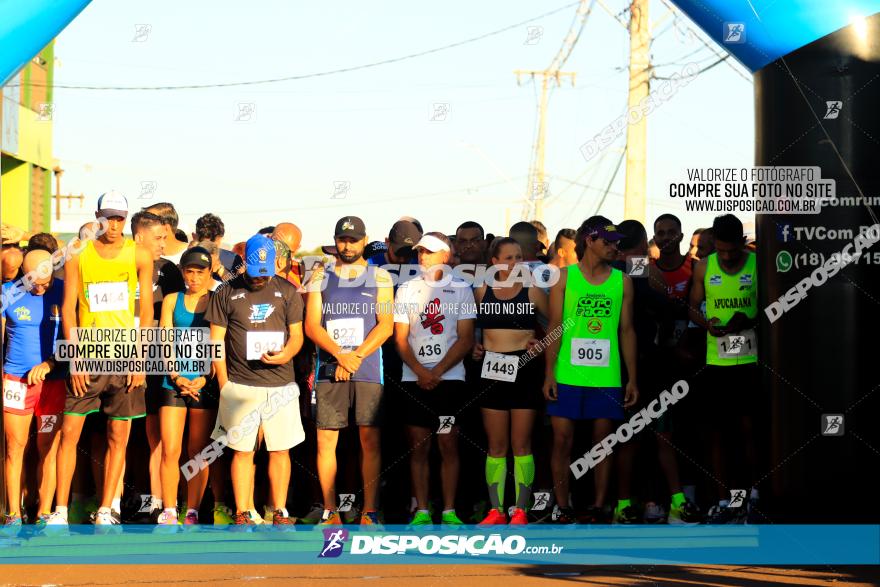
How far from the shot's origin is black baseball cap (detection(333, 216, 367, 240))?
333 inches

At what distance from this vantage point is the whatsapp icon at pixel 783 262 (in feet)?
23.5

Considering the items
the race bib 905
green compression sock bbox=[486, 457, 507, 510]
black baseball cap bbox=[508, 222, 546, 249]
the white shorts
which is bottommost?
green compression sock bbox=[486, 457, 507, 510]

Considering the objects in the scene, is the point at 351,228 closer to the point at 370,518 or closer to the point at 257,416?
the point at 257,416

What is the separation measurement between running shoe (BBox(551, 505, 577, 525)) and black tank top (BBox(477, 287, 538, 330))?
1309 millimetres

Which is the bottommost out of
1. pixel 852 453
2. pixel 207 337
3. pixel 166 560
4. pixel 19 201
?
pixel 166 560

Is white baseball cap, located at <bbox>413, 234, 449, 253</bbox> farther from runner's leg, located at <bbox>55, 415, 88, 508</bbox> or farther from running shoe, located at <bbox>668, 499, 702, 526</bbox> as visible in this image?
runner's leg, located at <bbox>55, 415, 88, 508</bbox>

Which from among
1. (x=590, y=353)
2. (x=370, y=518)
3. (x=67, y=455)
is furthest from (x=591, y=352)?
(x=67, y=455)

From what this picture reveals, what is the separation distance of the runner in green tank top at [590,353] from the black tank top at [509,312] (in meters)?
0.17

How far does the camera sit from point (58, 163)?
128 ft

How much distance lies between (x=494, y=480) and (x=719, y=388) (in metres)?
1.77

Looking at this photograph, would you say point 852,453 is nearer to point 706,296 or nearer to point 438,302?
point 706,296

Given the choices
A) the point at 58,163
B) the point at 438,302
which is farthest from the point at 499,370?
the point at 58,163

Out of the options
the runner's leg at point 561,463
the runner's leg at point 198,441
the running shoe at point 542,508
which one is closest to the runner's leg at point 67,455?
the runner's leg at point 198,441

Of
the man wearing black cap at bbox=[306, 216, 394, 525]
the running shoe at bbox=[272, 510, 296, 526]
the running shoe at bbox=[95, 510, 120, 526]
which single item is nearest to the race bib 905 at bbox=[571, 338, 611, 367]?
the man wearing black cap at bbox=[306, 216, 394, 525]
